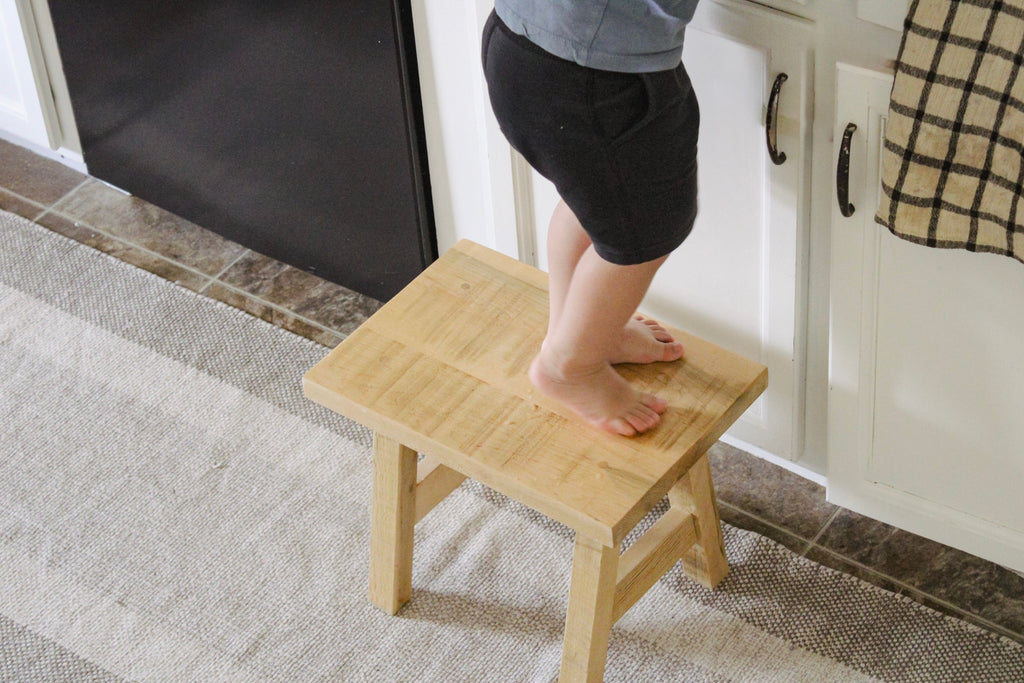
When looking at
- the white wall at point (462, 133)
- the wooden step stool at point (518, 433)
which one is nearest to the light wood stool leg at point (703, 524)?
the wooden step stool at point (518, 433)

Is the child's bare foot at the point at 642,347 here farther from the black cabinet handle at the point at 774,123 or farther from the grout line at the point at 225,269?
the grout line at the point at 225,269

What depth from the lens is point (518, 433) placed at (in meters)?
1.45

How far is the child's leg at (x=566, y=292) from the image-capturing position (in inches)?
58.3

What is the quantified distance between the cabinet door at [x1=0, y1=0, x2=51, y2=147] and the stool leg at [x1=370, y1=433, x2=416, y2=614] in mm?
1177

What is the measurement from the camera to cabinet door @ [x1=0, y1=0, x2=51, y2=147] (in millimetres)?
2240

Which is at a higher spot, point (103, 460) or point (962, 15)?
point (962, 15)

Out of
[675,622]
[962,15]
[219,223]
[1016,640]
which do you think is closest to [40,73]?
[219,223]

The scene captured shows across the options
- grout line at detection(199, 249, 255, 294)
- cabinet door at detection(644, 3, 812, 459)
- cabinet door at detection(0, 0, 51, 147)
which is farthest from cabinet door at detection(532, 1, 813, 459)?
cabinet door at detection(0, 0, 51, 147)

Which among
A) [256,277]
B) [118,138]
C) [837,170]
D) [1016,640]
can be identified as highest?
[837,170]

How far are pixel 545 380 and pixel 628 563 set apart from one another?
261mm

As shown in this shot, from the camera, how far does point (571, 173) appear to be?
50.6 inches

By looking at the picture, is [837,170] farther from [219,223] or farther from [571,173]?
[219,223]

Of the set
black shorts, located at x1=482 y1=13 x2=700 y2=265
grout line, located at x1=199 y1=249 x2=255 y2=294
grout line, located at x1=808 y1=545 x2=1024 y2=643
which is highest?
black shorts, located at x1=482 y1=13 x2=700 y2=265

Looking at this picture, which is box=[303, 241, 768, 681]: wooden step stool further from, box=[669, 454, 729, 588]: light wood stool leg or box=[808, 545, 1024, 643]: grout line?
box=[808, 545, 1024, 643]: grout line
